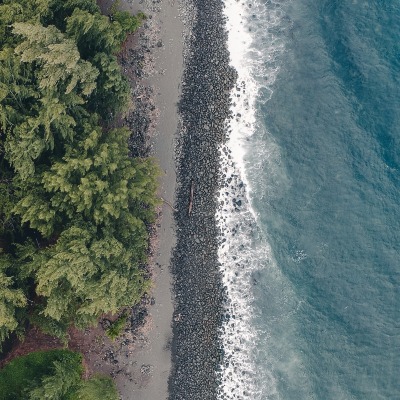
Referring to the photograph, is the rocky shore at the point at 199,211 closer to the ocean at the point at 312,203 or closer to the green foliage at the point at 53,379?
the ocean at the point at 312,203

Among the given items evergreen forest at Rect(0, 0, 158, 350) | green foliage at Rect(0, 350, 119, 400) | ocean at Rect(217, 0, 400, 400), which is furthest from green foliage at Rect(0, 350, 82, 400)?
ocean at Rect(217, 0, 400, 400)

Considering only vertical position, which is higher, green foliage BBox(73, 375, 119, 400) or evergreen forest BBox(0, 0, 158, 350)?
evergreen forest BBox(0, 0, 158, 350)

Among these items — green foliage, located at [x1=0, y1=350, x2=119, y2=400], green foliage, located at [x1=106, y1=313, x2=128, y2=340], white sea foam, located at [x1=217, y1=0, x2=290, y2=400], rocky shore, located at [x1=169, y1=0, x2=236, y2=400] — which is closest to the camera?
green foliage, located at [x1=0, y1=350, x2=119, y2=400]

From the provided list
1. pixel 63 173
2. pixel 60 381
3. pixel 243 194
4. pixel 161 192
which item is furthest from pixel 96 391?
pixel 243 194

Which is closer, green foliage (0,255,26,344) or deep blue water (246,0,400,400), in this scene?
green foliage (0,255,26,344)

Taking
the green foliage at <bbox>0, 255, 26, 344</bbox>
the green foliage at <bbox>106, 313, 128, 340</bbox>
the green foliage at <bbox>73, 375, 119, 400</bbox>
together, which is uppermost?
the green foliage at <bbox>0, 255, 26, 344</bbox>

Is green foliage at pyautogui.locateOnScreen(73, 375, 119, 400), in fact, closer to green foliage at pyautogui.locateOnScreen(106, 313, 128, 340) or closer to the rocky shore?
green foliage at pyautogui.locateOnScreen(106, 313, 128, 340)

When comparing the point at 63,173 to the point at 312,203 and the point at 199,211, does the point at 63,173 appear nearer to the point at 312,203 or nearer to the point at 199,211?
the point at 199,211
